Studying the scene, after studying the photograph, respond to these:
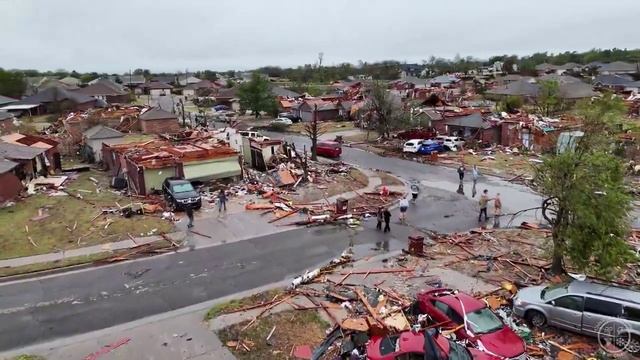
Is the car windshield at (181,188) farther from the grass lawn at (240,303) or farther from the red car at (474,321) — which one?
the red car at (474,321)

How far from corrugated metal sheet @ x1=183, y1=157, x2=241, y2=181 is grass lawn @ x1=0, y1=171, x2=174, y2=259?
13.2ft

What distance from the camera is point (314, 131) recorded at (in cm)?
3719

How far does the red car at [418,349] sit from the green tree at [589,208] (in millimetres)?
5727

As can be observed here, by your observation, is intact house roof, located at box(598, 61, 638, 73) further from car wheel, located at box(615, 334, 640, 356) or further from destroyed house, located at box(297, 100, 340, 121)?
car wheel, located at box(615, 334, 640, 356)

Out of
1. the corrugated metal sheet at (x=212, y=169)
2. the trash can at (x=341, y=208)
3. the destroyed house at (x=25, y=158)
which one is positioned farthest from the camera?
the destroyed house at (x=25, y=158)

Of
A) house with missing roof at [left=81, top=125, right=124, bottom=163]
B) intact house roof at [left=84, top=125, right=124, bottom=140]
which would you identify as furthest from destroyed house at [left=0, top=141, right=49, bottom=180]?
intact house roof at [left=84, top=125, right=124, bottom=140]

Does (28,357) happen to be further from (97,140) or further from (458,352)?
(97,140)

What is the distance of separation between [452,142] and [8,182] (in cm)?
3335

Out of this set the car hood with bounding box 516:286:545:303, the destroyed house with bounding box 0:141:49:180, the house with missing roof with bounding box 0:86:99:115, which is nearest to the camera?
the car hood with bounding box 516:286:545:303

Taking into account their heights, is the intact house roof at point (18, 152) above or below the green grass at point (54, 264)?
above

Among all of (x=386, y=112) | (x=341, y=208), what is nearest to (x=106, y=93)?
(x=386, y=112)

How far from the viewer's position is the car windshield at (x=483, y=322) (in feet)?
38.9

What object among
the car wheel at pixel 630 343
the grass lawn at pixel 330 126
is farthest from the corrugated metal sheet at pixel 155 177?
the grass lawn at pixel 330 126

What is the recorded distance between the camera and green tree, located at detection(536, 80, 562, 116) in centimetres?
5547
